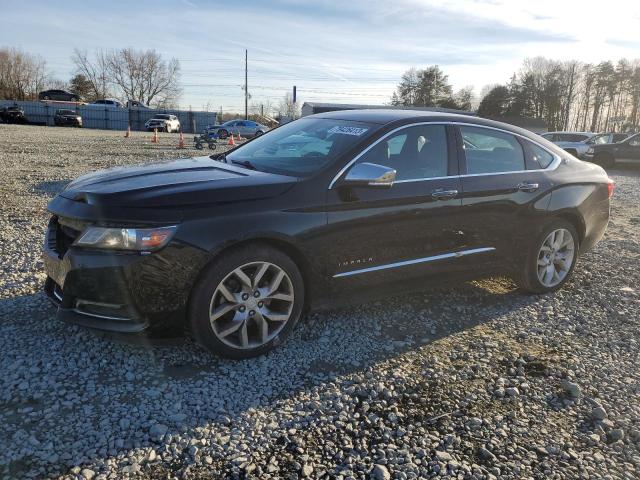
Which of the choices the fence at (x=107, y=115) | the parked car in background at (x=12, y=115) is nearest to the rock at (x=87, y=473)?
the fence at (x=107, y=115)

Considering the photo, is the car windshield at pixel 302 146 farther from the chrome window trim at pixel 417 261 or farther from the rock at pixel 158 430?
the rock at pixel 158 430

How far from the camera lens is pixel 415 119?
4.18m

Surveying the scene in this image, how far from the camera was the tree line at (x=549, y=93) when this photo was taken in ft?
230

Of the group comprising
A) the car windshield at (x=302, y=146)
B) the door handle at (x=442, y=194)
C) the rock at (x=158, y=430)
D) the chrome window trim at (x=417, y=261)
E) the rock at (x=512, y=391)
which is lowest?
the rock at (x=158, y=430)

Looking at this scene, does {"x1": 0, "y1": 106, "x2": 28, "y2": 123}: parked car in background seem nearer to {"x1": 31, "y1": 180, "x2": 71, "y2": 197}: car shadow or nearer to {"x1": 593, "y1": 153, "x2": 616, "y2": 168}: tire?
{"x1": 31, "y1": 180, "x2": 71, "y2": 197}: car shadow

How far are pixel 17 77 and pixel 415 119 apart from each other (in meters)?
87.0

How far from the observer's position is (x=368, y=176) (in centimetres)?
353

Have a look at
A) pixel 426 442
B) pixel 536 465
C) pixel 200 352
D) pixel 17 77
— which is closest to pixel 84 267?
pixel 200 352

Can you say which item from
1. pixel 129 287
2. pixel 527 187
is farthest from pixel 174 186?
pixel 527 187

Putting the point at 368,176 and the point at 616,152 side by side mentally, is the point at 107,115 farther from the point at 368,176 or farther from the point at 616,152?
the point at 368,176

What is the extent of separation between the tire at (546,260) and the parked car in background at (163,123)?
41.3m

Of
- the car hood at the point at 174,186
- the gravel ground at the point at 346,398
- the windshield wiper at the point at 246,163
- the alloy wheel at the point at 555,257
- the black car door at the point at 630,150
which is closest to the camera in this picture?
the gravel ground at the point at 346,398

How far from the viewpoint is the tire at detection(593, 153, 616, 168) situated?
2089cm

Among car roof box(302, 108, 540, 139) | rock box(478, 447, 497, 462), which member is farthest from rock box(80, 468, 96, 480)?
car roof box(302, 108, 540, 139)
